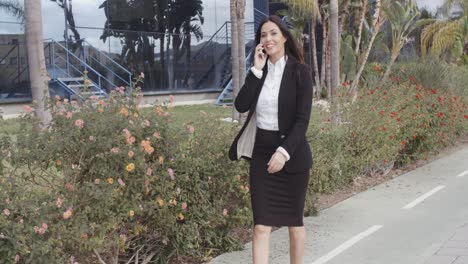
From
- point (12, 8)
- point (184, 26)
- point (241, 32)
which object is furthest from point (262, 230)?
point (184, 26)

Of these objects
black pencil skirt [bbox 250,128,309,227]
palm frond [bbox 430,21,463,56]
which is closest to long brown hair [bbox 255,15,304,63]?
black pencil skirt [bbox 250,128,309,227]

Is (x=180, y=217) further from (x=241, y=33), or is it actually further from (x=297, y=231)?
(x=241, y=33)

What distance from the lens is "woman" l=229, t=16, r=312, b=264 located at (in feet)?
13.6

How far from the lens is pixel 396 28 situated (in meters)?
21.1

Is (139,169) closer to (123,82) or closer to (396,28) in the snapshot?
(123,82)

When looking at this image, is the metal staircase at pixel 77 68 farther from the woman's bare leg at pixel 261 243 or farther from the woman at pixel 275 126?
the woman's bare leg at pixel 261 243

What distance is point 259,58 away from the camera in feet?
14.0

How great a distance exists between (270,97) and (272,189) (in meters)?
0.60

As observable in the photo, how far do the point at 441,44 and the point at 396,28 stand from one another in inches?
186

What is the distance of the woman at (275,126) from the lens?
13.6 feet

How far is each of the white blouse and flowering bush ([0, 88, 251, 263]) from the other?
0.78 metres

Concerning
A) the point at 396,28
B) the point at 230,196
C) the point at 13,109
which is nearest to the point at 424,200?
the point at 230,196

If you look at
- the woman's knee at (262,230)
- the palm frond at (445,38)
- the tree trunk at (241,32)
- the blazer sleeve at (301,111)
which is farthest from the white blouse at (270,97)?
the palm frond at (445,38)

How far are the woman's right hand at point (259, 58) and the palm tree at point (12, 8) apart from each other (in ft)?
48.0
